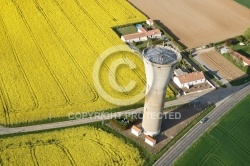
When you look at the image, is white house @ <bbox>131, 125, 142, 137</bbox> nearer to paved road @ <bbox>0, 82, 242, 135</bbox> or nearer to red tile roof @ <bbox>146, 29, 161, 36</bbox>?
paved road @ <bbox>0, 82, 242, 135</bbox>

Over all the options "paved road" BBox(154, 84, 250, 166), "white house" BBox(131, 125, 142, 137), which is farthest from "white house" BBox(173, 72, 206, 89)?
"white house" BBox(131, 125, 142, 137)

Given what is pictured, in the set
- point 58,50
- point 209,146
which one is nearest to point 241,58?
point 209,146

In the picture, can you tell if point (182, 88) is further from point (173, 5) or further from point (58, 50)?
point (173, 5)

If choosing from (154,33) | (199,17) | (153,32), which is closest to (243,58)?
(154,33)

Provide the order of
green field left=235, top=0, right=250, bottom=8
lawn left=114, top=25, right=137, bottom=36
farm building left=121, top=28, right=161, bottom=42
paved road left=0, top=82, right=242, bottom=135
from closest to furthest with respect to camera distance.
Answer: paved road left=0, top=82, right=242, bottom=135 < farm building left=121, top=28, right=161, bottom=42 < lawn left=114, top=25, right=137, bottom=36 < green field left=235, top=0, right=250, bottom=8

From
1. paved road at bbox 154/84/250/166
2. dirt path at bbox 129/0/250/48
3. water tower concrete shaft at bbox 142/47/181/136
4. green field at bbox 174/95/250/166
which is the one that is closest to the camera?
water tower concrete shaft at bbox 142/47/181/136

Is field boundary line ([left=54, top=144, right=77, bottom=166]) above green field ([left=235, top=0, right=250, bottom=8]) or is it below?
below

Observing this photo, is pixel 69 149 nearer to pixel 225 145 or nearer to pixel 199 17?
pixel 225 145

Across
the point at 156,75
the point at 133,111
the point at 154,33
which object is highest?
the point at 156,75
